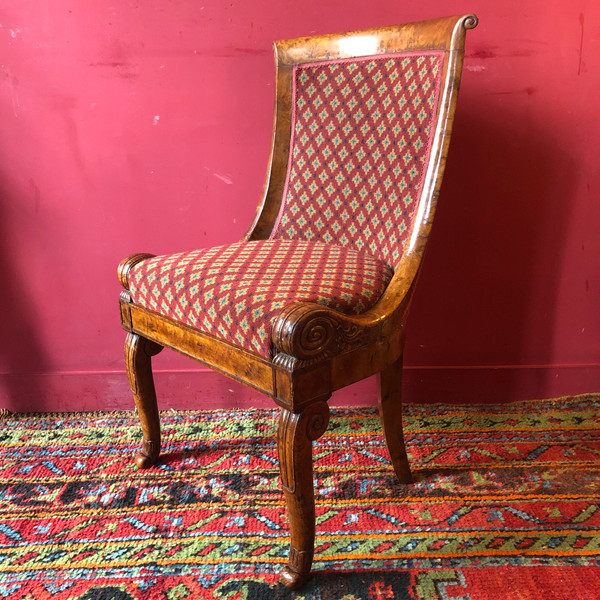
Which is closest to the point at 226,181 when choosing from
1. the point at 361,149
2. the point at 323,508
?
the point at 361,149

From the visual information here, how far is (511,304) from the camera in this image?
1992 millimetres

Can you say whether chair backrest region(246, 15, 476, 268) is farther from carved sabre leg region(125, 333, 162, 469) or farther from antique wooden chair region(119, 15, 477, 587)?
carved sabre leg region(125, 333, 162, 469)

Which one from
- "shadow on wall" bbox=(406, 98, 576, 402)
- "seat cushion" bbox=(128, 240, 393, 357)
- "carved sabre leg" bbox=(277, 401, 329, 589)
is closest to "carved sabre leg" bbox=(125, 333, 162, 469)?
"seat cushion" bbox=(128, 240, 393, 357)

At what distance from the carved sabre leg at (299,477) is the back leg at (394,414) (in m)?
0.40

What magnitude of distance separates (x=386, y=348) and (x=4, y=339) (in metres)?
1.46

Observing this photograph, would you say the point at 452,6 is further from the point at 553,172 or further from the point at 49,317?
the point at 49,317

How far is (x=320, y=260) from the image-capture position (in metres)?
1.38

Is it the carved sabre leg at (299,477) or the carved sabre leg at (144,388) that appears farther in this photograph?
the carved sabre leg at (144,388)

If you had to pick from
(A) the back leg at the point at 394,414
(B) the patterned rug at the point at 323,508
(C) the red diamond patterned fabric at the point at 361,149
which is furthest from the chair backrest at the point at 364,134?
(B) the patterned rug at the point at 323,508

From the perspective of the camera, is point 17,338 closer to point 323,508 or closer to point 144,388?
point 144,388

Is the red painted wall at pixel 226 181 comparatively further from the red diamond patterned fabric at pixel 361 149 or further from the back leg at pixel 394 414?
the back leg at pixel 394 414

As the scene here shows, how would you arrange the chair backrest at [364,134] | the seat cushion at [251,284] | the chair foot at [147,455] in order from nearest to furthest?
the seat cushion at [251,284]
the chair backrest at [364,134]
the chair foot at [147,455]

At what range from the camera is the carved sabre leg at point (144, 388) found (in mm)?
1569

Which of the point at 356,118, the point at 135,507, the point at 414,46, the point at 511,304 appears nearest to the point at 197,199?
the point at 356,118
